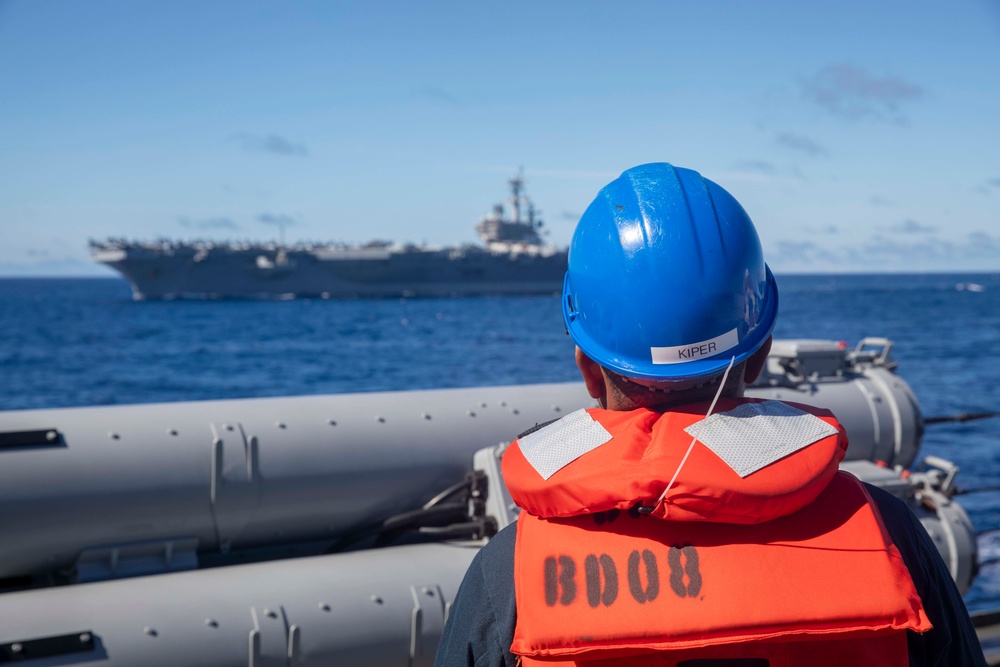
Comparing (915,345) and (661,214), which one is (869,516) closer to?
(661,214)

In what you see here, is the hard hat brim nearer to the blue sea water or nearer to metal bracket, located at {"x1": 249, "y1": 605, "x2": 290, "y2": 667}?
metal bracket, located at {"x1": 249, "y1": 605, "x2": 290, "y2": 667}

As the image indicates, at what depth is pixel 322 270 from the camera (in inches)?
2153

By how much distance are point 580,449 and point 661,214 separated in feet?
1.26

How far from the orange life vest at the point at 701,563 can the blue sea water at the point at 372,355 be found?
628cm

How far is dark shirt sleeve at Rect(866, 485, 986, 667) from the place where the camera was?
46.4 inches

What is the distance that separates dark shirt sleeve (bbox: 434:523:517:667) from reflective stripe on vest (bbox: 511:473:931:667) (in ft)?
0.11

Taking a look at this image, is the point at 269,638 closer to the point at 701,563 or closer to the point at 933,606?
the point at 701,563

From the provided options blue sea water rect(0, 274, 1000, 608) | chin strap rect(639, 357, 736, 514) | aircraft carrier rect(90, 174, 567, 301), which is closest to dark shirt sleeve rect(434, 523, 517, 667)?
chin strap rect(639, 357, 736, 514)

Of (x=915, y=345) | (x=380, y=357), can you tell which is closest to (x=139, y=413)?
(x=380, y=357)

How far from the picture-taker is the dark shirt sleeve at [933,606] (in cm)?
118

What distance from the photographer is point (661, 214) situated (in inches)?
48.9

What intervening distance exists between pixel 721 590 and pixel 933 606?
354mm

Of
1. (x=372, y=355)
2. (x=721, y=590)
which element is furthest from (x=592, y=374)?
(x=372, y=355)

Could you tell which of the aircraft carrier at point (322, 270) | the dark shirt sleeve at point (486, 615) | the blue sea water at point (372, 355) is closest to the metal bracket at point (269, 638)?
the dark shirt sleeve at point (486, 615)
